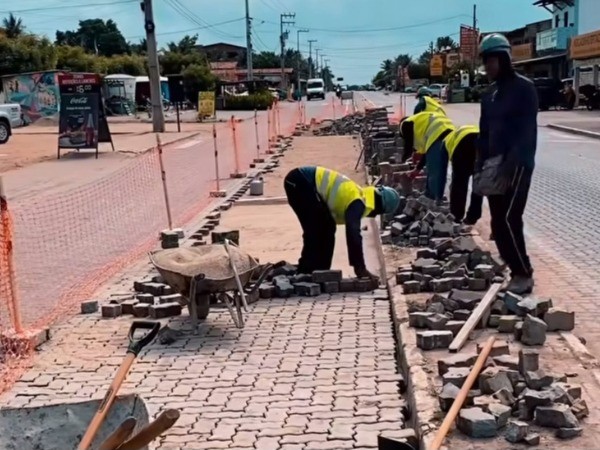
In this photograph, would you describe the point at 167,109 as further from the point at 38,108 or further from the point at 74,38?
the point at 74,38

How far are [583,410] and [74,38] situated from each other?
11572cm

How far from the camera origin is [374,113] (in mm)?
29594

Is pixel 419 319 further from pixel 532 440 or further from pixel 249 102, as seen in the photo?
pixel 249 102

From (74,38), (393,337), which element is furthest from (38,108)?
(74,38)

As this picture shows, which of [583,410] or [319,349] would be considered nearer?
[583,410]

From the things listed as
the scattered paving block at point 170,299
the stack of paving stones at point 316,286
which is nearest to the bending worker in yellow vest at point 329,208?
the stack of paving stones at point 316,286

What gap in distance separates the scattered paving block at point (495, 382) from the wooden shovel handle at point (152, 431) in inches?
67.2

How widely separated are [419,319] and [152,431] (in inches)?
114

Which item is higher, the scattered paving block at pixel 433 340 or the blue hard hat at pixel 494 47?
the blue hard hat at pixel 494 47

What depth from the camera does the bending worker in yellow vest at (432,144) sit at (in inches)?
445

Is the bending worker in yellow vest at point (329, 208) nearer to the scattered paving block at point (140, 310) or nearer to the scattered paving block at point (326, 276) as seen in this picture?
the scattered paving block at point (326, 276)

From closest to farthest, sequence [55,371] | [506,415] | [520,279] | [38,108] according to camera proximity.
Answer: [506,415] → [55,371] → [520,279] → [38,108]

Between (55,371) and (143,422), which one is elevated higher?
(143,422)

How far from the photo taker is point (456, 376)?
4.67 metres
